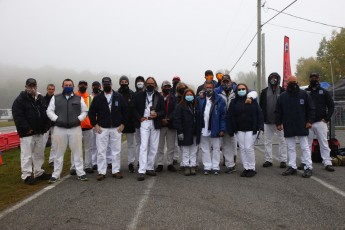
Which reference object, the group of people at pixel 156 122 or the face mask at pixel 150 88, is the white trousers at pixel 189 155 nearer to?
the group of people at pixel 156 122

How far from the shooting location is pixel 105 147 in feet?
25.4

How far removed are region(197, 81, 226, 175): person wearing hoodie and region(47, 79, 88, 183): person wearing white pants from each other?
2.75 meters

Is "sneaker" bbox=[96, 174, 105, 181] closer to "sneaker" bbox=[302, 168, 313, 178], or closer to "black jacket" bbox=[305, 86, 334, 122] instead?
"sneaker" bbox=[302, 168, 313, 178]

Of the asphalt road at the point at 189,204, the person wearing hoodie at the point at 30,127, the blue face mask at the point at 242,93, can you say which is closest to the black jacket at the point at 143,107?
the asphalt road at the point at 189,204

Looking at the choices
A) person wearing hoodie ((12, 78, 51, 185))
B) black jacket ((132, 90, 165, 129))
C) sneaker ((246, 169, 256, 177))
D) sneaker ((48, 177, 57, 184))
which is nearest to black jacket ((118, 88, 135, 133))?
black jacket ((132, 90, 165, 129))

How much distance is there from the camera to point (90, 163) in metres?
8.62

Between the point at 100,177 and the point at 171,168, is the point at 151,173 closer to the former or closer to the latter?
the point at 171,168

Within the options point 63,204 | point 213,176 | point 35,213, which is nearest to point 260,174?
point 213,176

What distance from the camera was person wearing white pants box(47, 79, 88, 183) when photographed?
291 inches

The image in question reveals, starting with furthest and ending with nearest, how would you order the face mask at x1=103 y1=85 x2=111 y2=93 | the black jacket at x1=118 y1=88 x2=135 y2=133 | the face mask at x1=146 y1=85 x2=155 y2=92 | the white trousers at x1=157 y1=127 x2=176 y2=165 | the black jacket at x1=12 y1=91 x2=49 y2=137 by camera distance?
the white trousers at x1=157 y1=127 x2=176 y2=165 < the black jacket at x1=118 y1=88 x2=135 y2=133 < the face mask at x1=146 y1=85 x2=155 y2=92 < the face mask at x1=103 y1=85 x2=111 y2=93 < the black jacket at x1=12 y1=91 x2=49 y2=137

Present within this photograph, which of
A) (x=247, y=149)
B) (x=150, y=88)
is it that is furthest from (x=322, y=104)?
(x=150, y=88)

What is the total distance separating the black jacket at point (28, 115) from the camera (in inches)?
283

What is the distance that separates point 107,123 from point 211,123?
2.43m

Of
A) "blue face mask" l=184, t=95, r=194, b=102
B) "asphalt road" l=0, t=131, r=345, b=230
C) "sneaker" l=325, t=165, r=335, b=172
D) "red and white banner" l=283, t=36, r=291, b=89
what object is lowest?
"asphalt road" l=0, t=131, r=345, b=230
